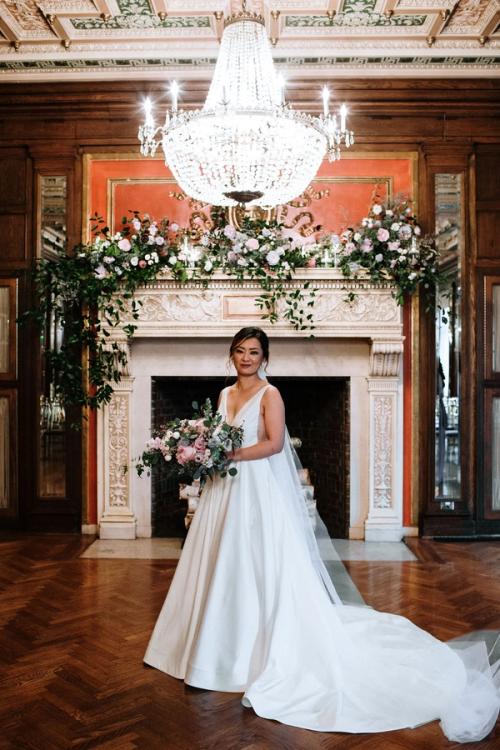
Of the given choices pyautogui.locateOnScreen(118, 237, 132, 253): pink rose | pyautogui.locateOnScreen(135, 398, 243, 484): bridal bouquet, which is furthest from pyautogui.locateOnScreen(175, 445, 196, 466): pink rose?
pyautogui.locateOnScreen(118, 237, 132, 253): pink rose

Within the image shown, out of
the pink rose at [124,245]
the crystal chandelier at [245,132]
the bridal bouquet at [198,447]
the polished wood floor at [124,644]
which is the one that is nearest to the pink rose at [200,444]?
the bridal bouquet at [198,447]

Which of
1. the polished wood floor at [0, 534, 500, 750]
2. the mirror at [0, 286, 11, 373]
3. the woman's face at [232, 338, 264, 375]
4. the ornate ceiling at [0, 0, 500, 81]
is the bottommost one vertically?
the polished wood floor at [0, 534, 500, 750]

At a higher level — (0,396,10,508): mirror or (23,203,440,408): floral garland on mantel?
(23,203,440,408): floral garland on mantel

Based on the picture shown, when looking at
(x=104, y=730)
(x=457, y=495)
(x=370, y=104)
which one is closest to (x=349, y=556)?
(x=457, y=495)

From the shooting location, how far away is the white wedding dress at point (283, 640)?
8.77ft

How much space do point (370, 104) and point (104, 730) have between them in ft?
16.5

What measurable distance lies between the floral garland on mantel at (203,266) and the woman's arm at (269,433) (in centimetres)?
231

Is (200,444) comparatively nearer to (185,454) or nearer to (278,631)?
(185,454)

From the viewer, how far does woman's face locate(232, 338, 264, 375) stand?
10.4 feet

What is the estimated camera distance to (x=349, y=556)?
5.15 meters

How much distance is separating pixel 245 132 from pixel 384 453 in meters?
3.07

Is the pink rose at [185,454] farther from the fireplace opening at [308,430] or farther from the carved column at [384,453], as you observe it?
the carved column at [384,453]

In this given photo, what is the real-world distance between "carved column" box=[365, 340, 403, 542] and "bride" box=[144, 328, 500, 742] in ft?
7.36

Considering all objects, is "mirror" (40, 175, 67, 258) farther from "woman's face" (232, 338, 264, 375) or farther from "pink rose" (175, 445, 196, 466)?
"pink rose" (175, 445, 196, 466)
